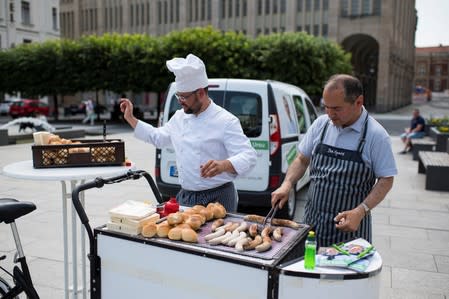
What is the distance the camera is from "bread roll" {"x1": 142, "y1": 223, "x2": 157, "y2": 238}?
2441 millimetres

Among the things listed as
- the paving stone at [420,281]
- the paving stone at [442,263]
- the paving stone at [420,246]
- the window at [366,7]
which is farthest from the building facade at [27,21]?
the paving stone at [420,281]

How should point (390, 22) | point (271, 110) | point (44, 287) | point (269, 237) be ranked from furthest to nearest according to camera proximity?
1. point (390, 22)
2. point (271, 110)
3. point (44, 287)
4. point (269, 237)

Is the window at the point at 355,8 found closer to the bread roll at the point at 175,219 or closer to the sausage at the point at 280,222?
the sausage at the point at 280,222

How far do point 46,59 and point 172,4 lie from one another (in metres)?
34.2

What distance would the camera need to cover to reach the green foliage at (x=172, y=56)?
28625mm

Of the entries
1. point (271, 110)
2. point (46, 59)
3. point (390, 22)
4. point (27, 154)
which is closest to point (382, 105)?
point (390, 22)

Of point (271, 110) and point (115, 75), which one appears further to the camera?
point (115, 75)

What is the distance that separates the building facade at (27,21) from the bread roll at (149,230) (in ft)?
168

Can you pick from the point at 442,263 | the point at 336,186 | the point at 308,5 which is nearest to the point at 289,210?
the point at 442,263

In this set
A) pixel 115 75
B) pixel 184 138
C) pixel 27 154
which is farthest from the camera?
pixel 115 75

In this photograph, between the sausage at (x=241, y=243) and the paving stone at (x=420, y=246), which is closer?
the sausage at (x=241, y=243)

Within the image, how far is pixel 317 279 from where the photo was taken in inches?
80.5

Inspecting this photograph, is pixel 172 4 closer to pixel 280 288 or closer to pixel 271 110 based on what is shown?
pixel 271 110

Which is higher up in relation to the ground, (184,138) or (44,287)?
(184,138)
